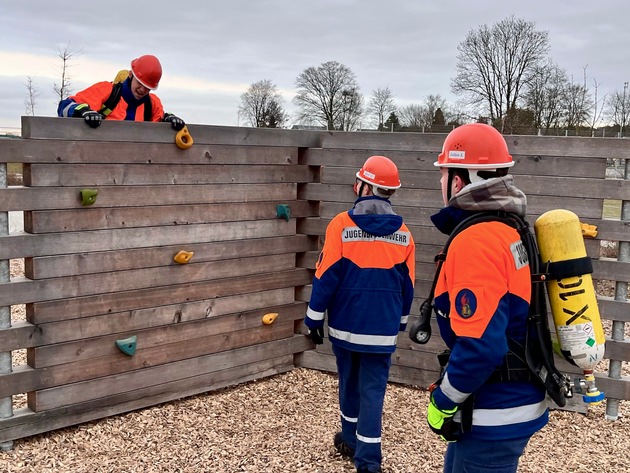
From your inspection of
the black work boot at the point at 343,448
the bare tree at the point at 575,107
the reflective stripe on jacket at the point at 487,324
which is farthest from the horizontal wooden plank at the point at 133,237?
the bare tree at the point at 575,107

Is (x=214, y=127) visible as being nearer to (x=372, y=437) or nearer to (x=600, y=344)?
(x=372, y=437)

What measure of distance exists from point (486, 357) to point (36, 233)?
12.4ft

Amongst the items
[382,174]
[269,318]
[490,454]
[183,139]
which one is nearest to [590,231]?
[382,174]

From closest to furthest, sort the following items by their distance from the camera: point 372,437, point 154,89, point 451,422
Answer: point 451,422, point 372,437, point 154,89

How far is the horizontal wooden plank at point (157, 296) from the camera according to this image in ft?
17.6

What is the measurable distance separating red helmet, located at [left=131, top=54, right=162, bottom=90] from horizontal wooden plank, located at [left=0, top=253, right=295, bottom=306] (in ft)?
5.53

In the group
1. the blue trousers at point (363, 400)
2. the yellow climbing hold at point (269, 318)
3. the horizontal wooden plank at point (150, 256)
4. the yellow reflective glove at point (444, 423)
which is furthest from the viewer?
the yellow climbing hold at point (269, 318)

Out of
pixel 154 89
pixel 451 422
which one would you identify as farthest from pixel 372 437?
pixel 154 89

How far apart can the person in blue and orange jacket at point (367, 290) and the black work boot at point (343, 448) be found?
245 millimetres

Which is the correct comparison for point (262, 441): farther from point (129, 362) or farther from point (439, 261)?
point (439, 261)

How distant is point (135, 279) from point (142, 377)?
88cm

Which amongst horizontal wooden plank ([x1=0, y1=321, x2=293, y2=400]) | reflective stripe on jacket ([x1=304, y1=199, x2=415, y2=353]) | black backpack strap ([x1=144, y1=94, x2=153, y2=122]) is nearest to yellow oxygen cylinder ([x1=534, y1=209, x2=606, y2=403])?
reflective stripe on jacket ([x1=304, y1=199, x2=415, y2=353])

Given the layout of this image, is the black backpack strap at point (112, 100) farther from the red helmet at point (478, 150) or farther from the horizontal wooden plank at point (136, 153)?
the red helmet at point (478, 150)

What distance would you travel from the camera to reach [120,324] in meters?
5.78
